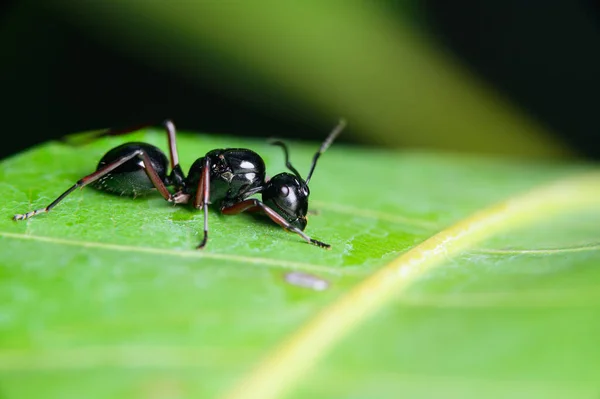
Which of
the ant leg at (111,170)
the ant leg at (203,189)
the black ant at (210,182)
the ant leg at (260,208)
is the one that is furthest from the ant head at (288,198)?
the ant leg at (111,170)

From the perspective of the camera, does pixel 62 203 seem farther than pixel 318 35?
No

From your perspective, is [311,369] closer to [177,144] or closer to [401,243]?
[401,243]

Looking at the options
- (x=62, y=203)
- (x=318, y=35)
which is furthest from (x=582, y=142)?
(x=62, y=203)

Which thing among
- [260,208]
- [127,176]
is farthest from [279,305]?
[127,176]

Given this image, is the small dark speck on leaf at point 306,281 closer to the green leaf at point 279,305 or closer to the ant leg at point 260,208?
the green leaf at point 279,305

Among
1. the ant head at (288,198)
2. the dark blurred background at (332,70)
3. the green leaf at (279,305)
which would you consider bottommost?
the green leaf at (279,305)

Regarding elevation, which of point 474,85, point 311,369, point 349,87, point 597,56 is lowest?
point 311,369
